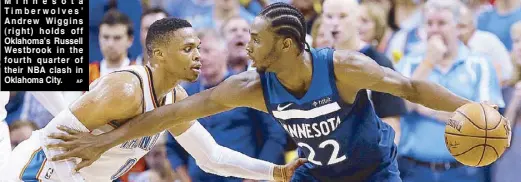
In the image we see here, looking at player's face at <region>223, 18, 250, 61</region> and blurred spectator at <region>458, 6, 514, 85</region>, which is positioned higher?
blurred spectator at <region>458, 6, 514, 85</region>

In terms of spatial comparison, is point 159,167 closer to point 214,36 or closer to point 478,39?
point 214,36

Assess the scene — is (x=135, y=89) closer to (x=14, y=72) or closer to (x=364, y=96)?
(x=364, y=96)

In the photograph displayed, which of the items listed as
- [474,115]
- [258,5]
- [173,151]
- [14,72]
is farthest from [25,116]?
[474,115]

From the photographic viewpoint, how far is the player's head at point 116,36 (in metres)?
6.69

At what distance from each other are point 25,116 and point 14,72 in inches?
17.0

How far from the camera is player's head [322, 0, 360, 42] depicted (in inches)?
241

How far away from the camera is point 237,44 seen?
636 centimetres

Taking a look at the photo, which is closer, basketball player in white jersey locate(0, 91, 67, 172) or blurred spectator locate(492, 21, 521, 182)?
basketball player in white jersey locate(0, 91, 67, 172)

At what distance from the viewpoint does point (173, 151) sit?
21.0ft

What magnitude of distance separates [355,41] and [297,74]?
182cm

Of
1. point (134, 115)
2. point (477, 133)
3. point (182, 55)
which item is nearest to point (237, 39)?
point (182, 55)

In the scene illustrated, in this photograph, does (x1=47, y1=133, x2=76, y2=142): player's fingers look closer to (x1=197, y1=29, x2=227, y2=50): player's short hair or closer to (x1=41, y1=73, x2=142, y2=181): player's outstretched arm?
(x1=41, y1=73, x2=142, y2=181): player's outstretched arm

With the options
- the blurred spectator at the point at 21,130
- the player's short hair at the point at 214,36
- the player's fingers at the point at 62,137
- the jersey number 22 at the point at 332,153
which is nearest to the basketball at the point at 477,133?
the jersey number 22 at the point at 332,153

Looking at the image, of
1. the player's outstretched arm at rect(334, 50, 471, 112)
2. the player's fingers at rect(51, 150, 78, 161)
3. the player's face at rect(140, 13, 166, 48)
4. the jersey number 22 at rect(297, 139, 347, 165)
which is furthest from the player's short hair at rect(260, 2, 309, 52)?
the player's face at rect(140, 13, 166, 48)
